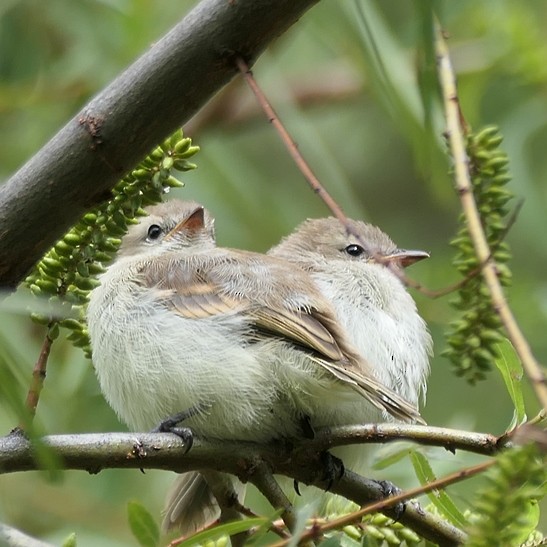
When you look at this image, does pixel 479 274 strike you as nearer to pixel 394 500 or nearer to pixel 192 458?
pixel 394 500

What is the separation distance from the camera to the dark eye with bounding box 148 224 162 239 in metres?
3.92

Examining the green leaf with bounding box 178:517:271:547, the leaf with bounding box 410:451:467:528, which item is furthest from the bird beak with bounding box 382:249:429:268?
the green leaf with bounding box 178:517:271:547

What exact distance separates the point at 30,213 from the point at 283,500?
2.70 feet

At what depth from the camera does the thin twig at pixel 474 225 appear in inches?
64.5

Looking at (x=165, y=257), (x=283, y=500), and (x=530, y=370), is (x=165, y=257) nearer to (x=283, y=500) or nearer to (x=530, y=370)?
(x=283, y=500)

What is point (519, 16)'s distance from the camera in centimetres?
445

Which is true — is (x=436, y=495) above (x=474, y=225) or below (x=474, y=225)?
below

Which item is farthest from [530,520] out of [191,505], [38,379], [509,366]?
[191,505]

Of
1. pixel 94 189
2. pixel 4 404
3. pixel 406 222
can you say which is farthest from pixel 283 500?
pixel 406 222

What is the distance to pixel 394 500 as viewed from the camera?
2.04m

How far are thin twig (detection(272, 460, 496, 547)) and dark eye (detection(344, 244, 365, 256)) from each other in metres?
1.96

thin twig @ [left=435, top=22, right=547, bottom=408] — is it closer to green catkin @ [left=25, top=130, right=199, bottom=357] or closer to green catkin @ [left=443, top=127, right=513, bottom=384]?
green catkin @ [left=443, top=127, right=513, bottom=384]

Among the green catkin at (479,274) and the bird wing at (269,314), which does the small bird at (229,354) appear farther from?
the green catkin at (479,274)

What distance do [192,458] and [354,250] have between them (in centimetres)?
180
